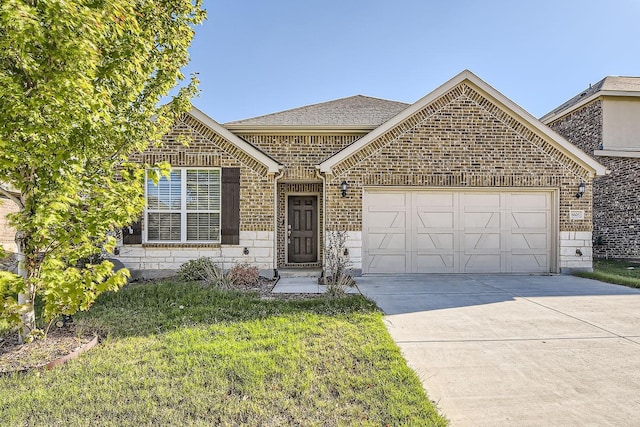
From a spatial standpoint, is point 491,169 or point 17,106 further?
point 491,169

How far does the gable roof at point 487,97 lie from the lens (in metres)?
9.05

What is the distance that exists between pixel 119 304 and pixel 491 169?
9.26 metres

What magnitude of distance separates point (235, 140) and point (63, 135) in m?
5.39

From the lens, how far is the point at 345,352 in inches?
156

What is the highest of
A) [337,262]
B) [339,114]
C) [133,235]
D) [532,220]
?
[339,114]

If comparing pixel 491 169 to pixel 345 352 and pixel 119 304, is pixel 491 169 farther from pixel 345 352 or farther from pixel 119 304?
pixel 119 304

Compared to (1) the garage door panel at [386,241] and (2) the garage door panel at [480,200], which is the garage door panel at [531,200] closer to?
(2) the garage door panel at [480,200]

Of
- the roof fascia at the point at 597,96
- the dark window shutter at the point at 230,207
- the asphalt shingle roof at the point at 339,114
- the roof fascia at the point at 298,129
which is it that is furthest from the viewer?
the roof fascia at the point at 597,96

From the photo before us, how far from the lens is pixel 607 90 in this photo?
1379 cm

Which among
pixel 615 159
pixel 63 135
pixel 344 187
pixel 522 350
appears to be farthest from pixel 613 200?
pixel 63 135

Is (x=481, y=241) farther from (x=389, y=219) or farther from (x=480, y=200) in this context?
(x=389, y=219)

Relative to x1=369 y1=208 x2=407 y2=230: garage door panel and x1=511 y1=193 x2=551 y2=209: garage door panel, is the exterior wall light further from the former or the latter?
x1=511 y1=193 x2=551 y2=209: garage door panel

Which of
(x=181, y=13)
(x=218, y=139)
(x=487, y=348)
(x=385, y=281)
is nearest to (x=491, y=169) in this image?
(x=385, y=281)

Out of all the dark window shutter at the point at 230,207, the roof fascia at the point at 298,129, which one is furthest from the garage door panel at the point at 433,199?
the dark window shutter at the point at 230,207
